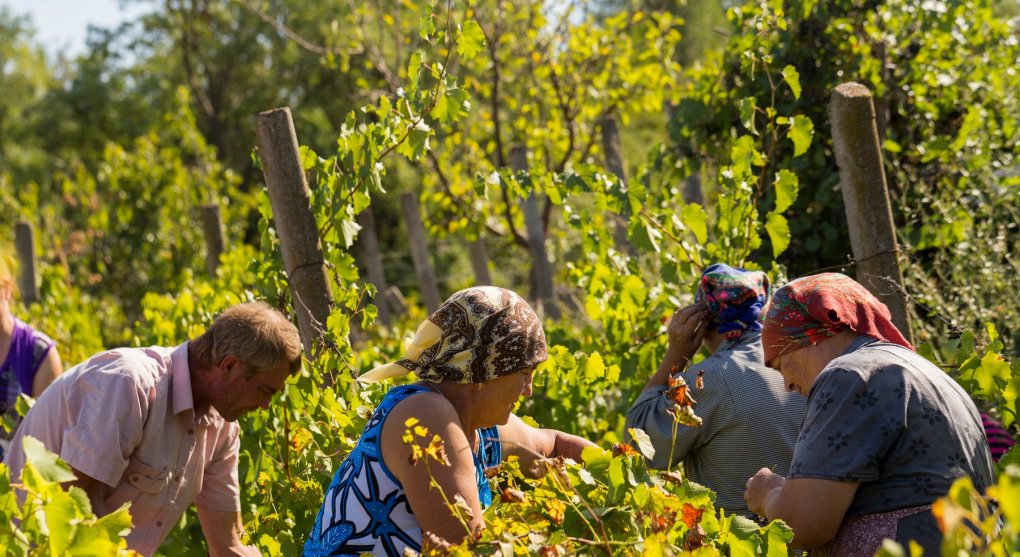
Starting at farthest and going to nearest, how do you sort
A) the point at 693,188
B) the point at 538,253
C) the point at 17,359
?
the point at 538,253
the point at 693,188
the point at 17,359

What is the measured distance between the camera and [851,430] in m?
2.19

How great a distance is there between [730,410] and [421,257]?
4990 millimetres

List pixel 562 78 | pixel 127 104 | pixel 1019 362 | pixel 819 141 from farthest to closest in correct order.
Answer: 1. pixel 127 104
2. pixel 562 78
3. pixel 819 141
4. pixel 1019 362

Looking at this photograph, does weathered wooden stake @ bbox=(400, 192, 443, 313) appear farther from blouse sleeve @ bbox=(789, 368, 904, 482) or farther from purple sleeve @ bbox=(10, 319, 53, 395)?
blouse sleeve @ bbox=(789, 368, 904, 482)

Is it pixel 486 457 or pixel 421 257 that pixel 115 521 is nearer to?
pixel 486 457

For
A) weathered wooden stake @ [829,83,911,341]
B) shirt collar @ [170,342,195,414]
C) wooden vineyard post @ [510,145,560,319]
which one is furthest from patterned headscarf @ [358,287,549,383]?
wooden vineyard post @ [510,145,560,319]

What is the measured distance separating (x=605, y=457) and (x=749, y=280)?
1213 millimetres

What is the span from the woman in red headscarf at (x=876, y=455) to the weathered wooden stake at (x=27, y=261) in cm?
738

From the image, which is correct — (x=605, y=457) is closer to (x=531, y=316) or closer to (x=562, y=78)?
(x=531, y=316)

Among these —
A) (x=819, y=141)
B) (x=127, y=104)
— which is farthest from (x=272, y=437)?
(x=127, y=104)

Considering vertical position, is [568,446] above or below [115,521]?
below

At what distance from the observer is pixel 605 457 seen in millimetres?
2170

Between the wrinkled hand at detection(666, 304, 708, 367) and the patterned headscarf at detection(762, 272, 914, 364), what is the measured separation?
2.50 ft

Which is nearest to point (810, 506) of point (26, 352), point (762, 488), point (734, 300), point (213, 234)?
point (762, 488)
